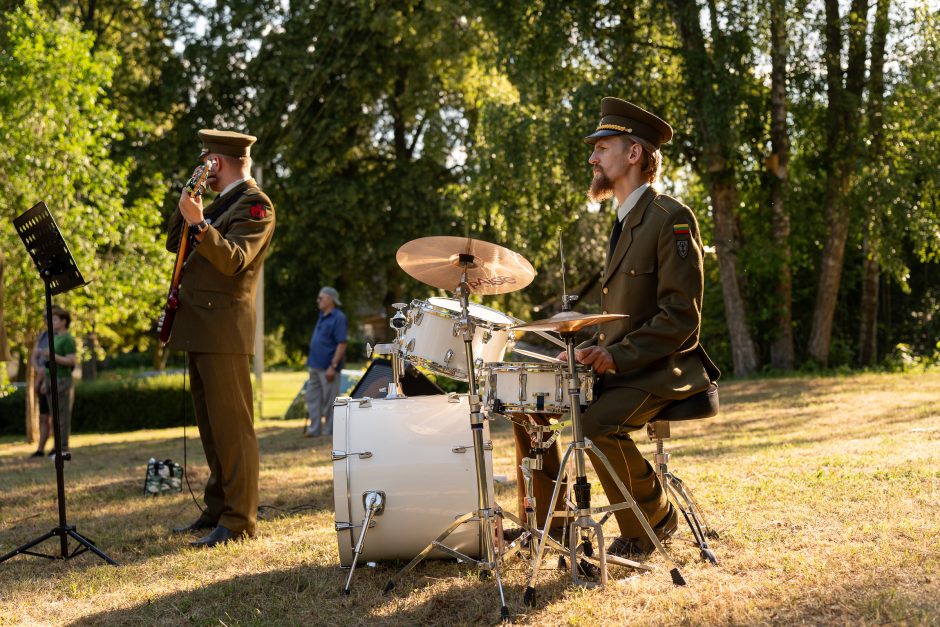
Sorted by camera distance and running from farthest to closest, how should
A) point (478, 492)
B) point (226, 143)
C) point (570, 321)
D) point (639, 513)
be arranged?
point (226, 143) → point (478, 492) → point (639, 513) → point (570, 321)

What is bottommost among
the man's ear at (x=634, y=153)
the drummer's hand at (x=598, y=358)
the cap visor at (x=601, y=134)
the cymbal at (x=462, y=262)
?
the drummer's hand at (x=598, y=358)

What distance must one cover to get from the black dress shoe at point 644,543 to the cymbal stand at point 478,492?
721 millimetres

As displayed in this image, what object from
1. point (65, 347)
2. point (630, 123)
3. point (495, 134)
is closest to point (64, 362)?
point (65, 347)

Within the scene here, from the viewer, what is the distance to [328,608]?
15.8ft

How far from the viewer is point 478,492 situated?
203 inches

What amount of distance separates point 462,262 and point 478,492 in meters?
1.19

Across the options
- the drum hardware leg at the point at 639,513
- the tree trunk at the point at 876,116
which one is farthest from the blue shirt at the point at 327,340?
the tree trunk at the point at 876,116

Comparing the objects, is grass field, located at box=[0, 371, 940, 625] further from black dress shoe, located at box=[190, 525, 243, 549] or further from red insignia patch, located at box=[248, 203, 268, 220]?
red insignia patch, located at box=[248, 203, 268, 220]

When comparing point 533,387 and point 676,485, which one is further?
point 676,485

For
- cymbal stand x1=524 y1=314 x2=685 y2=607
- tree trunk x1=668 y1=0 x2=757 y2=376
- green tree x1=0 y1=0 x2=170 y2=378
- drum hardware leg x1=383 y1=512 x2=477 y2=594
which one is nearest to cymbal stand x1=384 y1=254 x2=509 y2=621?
drum hardware leg x1=383 y1=512 x2=477 y2=594

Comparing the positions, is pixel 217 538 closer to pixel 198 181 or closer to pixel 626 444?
pixel 198 181

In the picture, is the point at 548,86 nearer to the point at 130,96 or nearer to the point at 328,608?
the point at 130,96

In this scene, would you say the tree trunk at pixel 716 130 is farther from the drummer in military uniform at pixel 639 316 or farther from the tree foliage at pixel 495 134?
the drummer in military uniform at pixel 639 316

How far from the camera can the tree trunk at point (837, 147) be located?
58.9ft
